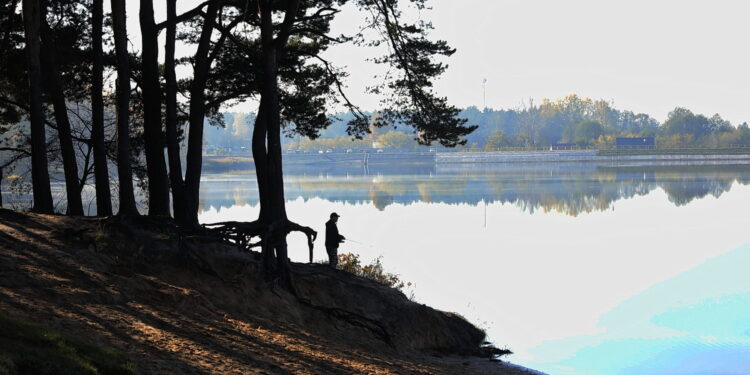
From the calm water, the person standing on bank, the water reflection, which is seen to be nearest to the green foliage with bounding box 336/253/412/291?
the calm water

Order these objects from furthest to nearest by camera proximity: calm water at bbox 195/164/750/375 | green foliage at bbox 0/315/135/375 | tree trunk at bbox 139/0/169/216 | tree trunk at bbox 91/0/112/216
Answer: calm water at bbox 195/164/750/375 → tree trunk at bbox 91/0/112/216 → tree trunk at bbox 139/0/169/216 → green foliage at bbox 0/315/135/375

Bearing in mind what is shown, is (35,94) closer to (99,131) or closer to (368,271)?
(99,131)

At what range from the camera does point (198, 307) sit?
37.4ft

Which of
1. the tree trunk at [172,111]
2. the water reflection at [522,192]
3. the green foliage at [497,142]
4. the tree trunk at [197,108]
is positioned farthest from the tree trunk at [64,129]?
the green foliage at [497,142]

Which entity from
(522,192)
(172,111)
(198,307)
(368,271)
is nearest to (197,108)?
(172,111)

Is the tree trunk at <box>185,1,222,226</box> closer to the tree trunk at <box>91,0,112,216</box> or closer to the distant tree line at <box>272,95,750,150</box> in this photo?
the tree trunk at <box>91,0,112,216</box>

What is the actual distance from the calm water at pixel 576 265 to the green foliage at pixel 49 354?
39.2 feet

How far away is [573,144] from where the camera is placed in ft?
543

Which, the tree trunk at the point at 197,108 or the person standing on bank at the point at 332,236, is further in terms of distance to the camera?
the person standing on bank at the point at 332,236

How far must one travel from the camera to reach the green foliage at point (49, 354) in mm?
6660

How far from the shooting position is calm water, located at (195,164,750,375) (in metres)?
19.9

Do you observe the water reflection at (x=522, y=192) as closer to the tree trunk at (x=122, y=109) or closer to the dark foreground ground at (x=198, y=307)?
the dark foreground ground at (x=198, y=307)

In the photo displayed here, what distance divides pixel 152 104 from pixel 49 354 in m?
9.95

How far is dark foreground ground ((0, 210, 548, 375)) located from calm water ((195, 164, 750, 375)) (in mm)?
3809
